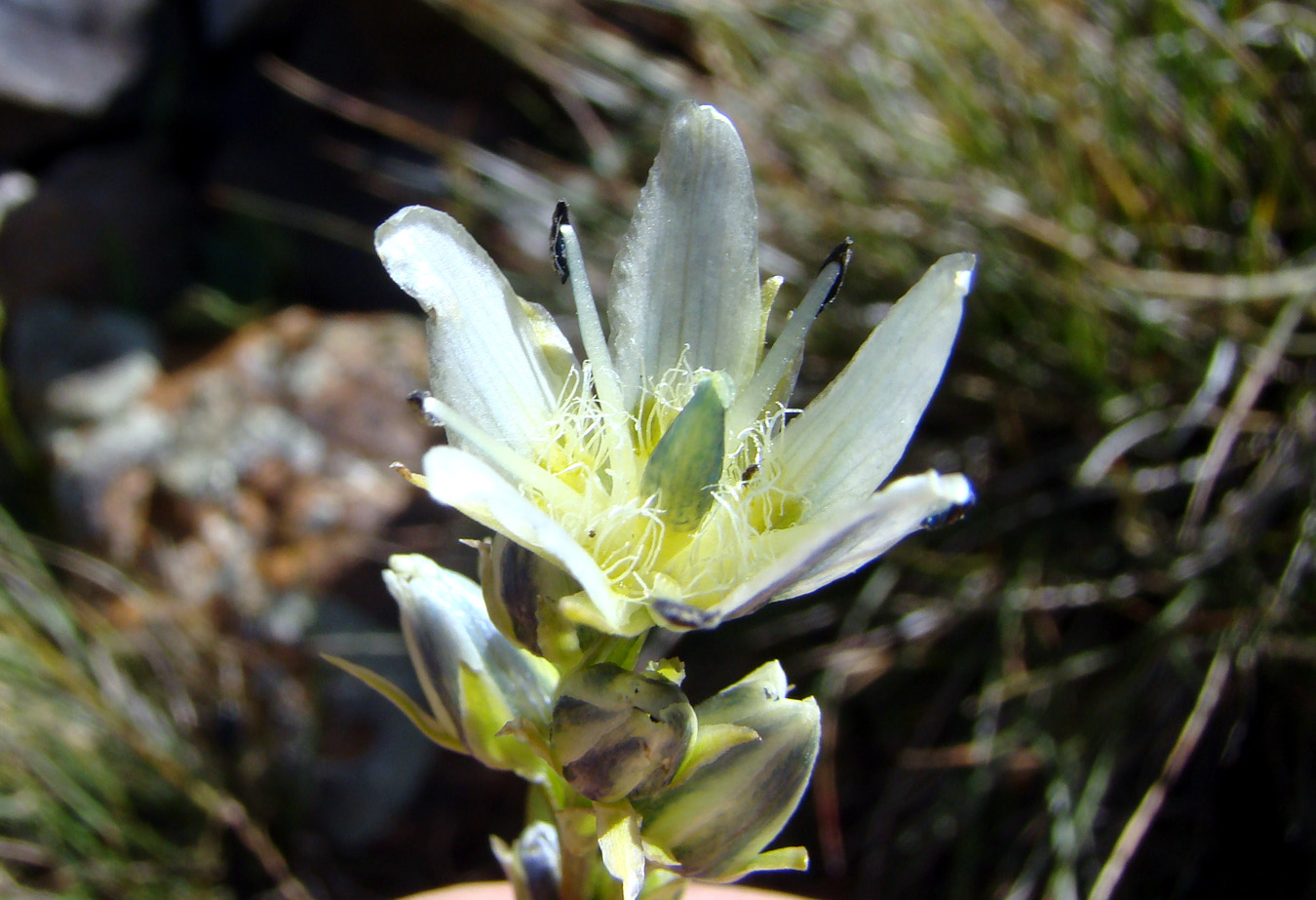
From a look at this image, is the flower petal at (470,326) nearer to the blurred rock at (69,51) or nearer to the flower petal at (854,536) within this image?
the flower petal at (854,536)

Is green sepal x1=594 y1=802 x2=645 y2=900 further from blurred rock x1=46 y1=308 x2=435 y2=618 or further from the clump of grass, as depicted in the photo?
blurred rock x1=46 y1=308 x2=435 y2=618

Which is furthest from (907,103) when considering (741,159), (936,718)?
(741,159)

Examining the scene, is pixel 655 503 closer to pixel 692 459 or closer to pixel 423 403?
pixel 692 459

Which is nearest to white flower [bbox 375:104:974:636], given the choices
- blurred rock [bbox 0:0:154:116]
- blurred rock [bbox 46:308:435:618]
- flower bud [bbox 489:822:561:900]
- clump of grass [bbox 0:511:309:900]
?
flower bud [bbox 489:822:561:900]

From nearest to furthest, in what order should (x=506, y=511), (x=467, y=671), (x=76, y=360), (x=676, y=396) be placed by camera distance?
(x=506, y=511) → (x=467, y=671) → (x=676, y=396) → (x=76, y=360)

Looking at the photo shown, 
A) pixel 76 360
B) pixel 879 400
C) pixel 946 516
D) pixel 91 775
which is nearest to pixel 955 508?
pixel 946 516

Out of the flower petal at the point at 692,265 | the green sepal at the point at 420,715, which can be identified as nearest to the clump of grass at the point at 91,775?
the green sepal at the point at 420,715
